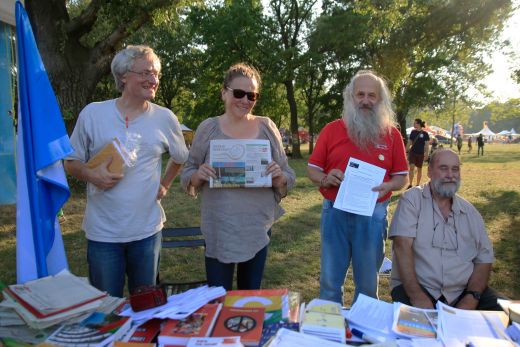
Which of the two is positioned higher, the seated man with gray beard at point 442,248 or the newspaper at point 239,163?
the newspaper at point 239,163

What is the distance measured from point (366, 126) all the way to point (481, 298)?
1576 millimetres

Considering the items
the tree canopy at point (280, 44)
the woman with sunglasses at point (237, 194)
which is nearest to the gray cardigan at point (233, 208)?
the woman with sunglasses at point (237, 194)

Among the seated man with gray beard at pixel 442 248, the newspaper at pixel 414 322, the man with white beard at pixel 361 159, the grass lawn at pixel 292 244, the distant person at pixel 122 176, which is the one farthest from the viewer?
the grass lawn at pixel 292 244

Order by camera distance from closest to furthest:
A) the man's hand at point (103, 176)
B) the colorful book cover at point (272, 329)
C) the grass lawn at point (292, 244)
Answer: the colorful book cover at point (272, 329), the man's hand at point (103, 176), the grass lawn at point (292, 244)

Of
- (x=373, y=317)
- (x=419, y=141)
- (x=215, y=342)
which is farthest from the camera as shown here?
(x=419, y=141)

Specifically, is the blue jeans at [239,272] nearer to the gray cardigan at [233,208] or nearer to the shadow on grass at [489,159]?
the gray cardigan at [233,208]

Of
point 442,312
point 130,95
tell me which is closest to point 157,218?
point 130,95

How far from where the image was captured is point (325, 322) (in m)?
1.78

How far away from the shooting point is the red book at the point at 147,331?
1669 mm

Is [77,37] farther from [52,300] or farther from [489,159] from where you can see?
[489,159]

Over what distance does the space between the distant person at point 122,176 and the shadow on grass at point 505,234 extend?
14.6ft

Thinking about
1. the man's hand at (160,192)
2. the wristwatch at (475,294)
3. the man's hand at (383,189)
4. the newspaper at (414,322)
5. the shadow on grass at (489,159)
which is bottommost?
the shadow on grass at (489,159)

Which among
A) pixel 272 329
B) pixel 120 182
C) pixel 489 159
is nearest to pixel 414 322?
pixel 272 329

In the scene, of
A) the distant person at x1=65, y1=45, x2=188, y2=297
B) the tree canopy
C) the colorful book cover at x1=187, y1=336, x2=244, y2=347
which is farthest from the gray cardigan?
the tree canopy
